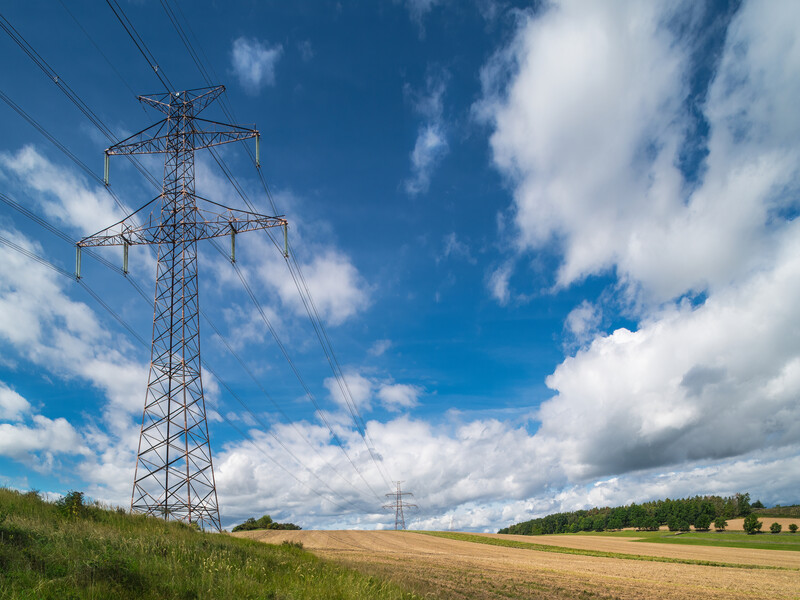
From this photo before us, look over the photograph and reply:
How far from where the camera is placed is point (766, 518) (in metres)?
171

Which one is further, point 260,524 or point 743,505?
point 743,505

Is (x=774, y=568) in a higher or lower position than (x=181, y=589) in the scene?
lower

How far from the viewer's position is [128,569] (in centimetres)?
988

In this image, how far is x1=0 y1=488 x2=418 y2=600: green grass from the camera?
862 centimetres

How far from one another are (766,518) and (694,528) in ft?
85.2

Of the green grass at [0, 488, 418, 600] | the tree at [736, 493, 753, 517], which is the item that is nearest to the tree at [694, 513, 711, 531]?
the tree at [736, 493, 753, 517]

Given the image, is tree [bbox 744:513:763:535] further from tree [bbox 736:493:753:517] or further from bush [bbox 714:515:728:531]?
tree [bbox 736:493:753:517]

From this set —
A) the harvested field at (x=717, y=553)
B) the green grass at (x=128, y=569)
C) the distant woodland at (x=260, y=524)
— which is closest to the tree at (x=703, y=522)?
the harvested field at (x=717, y=553)

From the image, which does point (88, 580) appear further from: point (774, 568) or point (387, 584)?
point (774, 568)

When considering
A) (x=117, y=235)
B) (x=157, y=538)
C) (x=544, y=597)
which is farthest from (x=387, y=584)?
(x=117, y=235)

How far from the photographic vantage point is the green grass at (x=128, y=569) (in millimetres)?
8617

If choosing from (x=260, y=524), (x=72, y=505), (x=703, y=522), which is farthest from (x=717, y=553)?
(x=703, y=522)

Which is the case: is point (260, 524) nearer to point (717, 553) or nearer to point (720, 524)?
point (717, 553)

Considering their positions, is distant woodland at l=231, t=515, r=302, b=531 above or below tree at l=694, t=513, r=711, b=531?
above
